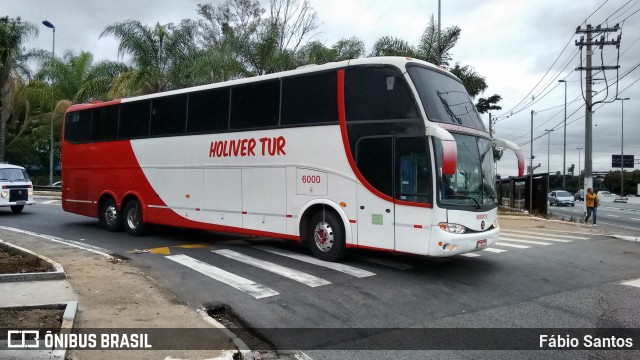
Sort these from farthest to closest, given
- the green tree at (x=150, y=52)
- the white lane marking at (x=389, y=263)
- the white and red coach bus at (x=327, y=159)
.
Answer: the green tree at (x=150, y=52) → the white lane marking at (x=389, y=263) → the white and red coach bus at (x=327, y=159)

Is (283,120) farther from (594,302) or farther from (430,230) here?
(594,302)

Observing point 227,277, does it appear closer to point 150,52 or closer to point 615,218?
point 150,52

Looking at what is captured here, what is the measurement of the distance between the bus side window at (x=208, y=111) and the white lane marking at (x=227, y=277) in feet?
10.0

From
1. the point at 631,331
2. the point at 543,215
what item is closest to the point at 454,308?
the point at 631,331

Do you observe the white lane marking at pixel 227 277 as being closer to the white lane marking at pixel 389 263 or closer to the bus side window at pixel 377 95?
the white lane marking at pixel 389 263

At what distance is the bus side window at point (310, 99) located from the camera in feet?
30.9

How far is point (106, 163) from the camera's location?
14.0 meters

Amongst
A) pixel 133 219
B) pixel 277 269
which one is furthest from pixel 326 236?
pixel 133 219

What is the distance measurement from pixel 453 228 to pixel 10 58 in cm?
3241

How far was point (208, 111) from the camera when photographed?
37.9 ft

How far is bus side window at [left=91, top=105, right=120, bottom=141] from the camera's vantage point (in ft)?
45.2

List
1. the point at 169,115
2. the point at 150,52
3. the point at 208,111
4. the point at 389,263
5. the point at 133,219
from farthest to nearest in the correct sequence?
the point at 150,52
the point at 133,219
the point at 169,115
the point at 208,111
the point at 389,263

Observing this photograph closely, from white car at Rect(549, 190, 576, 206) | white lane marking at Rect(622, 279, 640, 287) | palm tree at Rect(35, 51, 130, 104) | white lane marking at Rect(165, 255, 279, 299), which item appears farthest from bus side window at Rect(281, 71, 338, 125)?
white car at Rect(549, 190, 576, 206)

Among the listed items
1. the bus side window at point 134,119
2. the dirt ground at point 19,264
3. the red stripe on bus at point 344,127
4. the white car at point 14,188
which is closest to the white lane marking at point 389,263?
the red stripe on bus at point 344,127
